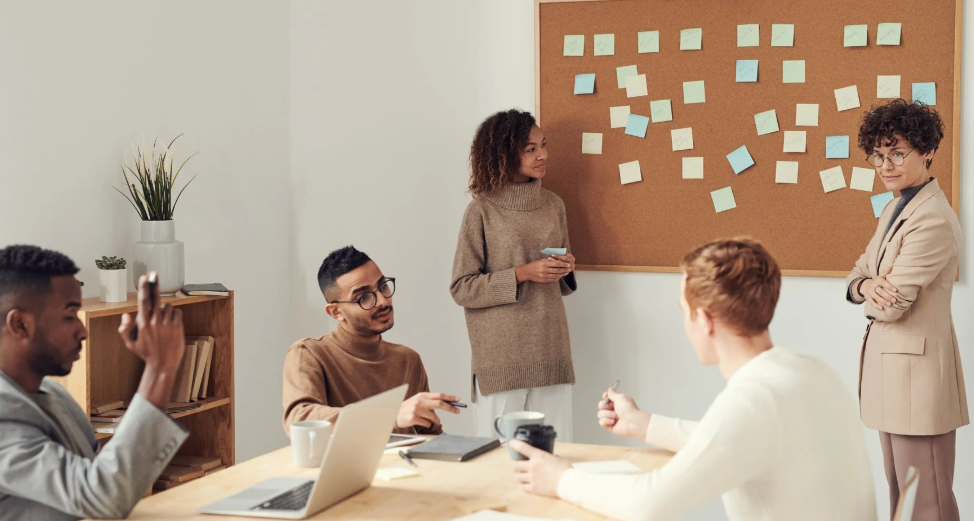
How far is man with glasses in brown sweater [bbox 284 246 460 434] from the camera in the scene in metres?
2.32

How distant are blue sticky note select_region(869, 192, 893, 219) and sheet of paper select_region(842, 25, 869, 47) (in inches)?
21.8

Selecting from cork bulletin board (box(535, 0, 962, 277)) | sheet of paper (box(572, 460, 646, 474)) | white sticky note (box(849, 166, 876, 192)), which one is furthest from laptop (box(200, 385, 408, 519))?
white sticky note (box(849, 166, 876, 192))

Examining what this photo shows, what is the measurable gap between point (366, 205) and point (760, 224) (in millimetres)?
1642

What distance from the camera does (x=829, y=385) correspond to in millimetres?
1604

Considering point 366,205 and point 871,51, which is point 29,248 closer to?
point 366,205

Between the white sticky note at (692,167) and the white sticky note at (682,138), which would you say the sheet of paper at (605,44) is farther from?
the white sticky note at (692,167)

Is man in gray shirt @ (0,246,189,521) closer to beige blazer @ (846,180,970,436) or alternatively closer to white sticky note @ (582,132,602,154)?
beige blazer @ (846,180,970,436)

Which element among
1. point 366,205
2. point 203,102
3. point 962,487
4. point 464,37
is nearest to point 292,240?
point 366,205

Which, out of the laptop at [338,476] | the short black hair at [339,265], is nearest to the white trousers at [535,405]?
the short black hair at [339,265]

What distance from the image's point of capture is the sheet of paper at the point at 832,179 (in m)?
3.54

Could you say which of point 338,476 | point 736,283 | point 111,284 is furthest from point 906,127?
point 111,284

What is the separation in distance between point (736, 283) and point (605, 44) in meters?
2.35

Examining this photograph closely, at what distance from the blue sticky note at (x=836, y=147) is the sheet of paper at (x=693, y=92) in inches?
19.2

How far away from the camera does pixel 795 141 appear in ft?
11.7
